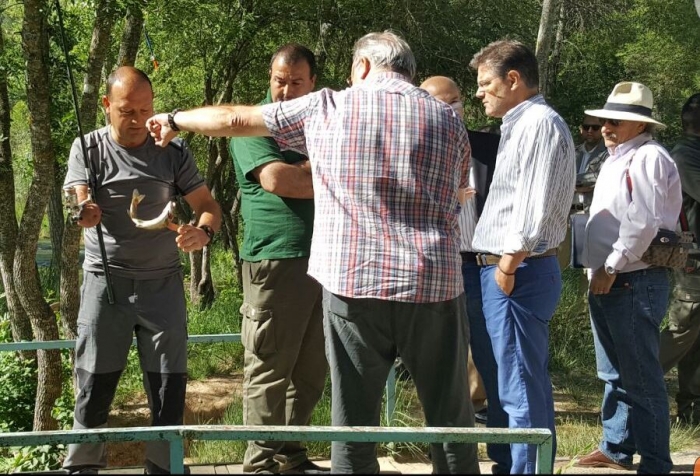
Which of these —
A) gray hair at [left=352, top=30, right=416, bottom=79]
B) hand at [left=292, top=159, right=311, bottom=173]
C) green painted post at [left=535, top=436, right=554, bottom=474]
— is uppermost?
gray hair at [left=352, top=30, right=416, bottom=79]

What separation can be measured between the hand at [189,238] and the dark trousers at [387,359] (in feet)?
3.00

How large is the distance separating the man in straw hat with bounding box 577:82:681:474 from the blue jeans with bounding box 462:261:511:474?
57 cm

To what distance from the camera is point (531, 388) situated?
411 centimetres

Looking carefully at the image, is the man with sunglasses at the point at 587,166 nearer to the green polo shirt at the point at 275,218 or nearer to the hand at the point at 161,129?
the green polo shirt at the point at 275,218

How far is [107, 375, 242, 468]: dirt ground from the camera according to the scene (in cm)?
764

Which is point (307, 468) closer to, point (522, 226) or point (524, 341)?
point (524, 341)

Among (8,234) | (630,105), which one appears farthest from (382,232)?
(8,234)

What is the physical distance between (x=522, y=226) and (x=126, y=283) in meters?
1.75

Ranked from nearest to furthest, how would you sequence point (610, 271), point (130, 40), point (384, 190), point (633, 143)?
point (384, 190) → point (610, 271) → point (633, 143) → point (130, 40)

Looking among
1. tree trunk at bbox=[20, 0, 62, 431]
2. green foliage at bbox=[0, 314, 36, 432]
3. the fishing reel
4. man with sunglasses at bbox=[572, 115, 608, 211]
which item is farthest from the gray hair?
green foliage at bbox=[0, 314, 36, 432]

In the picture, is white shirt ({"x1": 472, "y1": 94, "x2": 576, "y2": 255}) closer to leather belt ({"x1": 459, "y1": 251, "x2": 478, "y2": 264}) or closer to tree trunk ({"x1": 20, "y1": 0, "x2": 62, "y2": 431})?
leather belt ({"x1": 459, "y1": 251, "x2": 478, "y2": 264})

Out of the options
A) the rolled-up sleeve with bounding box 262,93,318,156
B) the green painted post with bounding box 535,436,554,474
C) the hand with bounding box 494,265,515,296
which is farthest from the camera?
the hand with bounding box 494,265,515,296

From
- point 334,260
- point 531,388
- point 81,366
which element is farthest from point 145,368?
point 531,388

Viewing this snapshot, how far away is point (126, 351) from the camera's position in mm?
4273
